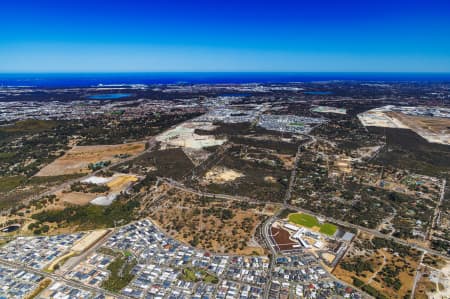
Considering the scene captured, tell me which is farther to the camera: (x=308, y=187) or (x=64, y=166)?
(x=64, y=166)

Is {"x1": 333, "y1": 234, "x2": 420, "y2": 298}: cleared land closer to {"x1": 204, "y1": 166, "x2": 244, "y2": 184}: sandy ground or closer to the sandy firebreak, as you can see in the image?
{"x1": 204, "y1": 166, "x2": 244, "y2": 184}: sandy ground

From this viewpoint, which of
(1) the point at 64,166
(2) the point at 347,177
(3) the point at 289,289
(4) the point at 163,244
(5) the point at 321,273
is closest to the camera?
(3) the point at 289,289

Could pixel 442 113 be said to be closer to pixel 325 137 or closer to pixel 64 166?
pixel 325 137

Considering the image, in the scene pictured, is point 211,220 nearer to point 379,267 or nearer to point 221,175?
point 221,175

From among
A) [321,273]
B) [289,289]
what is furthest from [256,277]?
[321,273]

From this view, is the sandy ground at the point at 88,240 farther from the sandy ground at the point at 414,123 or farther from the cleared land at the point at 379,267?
the sandy ground at the point at 414,123
